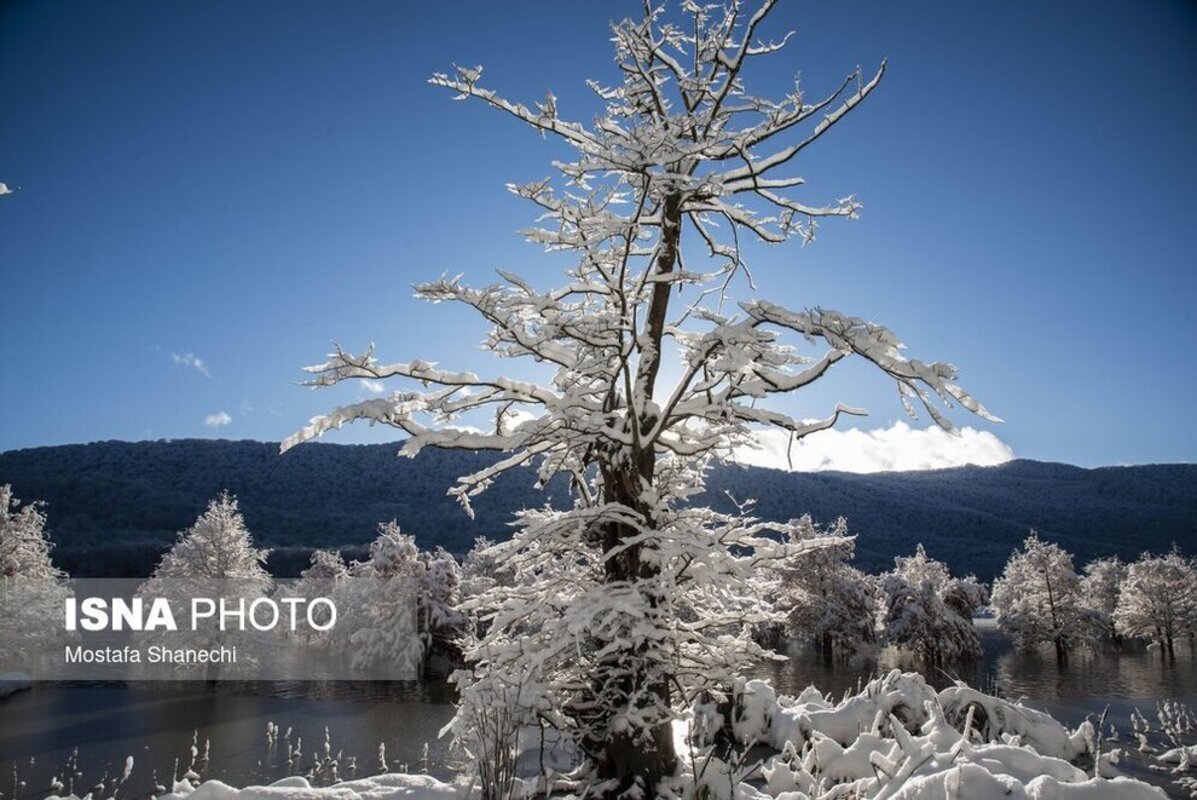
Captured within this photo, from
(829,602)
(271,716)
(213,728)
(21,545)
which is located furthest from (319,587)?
(829,602)

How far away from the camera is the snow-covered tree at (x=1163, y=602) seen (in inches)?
1860

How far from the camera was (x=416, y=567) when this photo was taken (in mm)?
30312

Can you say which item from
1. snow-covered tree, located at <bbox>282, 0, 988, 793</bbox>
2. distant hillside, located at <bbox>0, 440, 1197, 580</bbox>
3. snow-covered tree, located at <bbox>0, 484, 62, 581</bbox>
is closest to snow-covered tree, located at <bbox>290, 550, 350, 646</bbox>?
snow-covered tree, located at <bbox>0, 484, 62, 581</bbox>

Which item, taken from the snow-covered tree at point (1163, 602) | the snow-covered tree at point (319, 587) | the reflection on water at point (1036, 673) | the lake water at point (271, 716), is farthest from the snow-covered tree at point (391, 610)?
the snow-covered tree at point (1163, 602)

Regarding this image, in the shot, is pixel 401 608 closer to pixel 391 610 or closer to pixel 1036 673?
pixel 391 610

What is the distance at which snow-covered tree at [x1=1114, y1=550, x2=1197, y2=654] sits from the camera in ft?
155

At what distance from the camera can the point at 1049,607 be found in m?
43.8

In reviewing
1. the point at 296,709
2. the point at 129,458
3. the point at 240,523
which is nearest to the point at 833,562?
the point at 296,709

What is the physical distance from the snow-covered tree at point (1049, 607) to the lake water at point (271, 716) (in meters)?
4.05

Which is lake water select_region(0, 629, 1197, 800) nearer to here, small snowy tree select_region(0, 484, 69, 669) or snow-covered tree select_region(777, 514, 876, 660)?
snow-covered tree select_region(777, 514, 876, 660)

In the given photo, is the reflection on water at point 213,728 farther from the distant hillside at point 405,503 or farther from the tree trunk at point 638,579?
the distant hillside at point 405,503

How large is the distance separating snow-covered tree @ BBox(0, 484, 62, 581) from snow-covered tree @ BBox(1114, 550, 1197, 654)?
232 feet

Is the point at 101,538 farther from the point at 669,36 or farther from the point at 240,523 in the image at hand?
the point at 669,36

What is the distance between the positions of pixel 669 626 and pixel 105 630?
50.2 m
